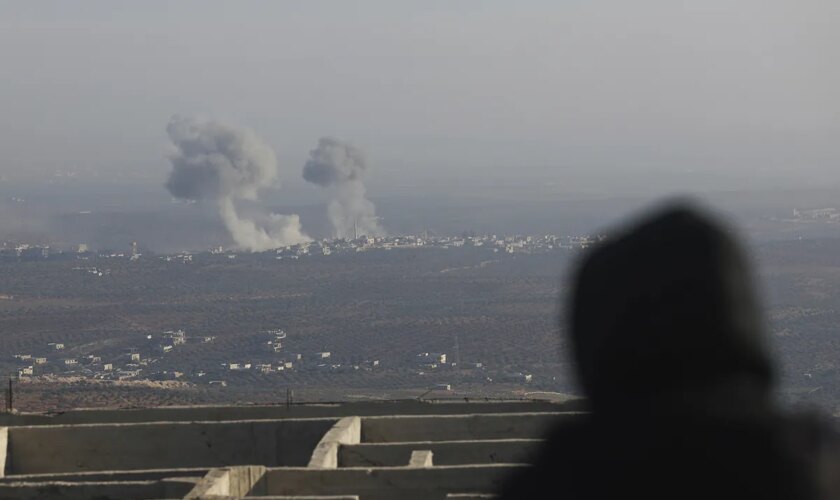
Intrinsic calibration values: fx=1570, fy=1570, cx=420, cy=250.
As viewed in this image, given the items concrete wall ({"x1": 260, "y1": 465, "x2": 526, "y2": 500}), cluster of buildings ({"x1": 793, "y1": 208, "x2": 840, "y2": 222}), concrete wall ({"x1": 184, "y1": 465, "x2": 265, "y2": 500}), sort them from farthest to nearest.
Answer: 1. cluster of buildings ({"x1": 793, "y1": 208, "x2": 840, "y2": 222})
2. concrete wall ({"x1": 260, "y1": 465, "x2": 526, "y2": 500})
3. concrete wall ({"x1": 184, "y1": 465, "x2": 265, "y2": 500})

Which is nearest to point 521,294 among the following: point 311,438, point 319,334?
point 319,334

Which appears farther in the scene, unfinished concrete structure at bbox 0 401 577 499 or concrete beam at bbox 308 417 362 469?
concrete beam at bbox 308 417 362 469

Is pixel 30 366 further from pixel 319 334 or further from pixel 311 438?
pixel 311 438

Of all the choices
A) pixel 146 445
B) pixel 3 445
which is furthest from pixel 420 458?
pixel 3 445

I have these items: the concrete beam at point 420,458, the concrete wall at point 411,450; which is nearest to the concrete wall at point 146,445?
the concrete wall at point 411,450

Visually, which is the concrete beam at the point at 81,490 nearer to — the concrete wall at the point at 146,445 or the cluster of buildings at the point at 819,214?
the concrete wall at the point at 146,445

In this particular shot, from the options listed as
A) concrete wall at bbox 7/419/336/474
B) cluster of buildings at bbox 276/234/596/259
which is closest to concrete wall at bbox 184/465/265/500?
concrete wall at bbox 7/419/336/474

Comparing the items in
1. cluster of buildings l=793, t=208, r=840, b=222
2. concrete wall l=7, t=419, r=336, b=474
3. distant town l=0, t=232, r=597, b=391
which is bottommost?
distant town l=0, t=232, r=597, b=391

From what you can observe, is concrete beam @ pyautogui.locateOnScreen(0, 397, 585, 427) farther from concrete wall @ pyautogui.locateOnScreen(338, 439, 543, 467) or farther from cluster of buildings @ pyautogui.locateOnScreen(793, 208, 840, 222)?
cluster of buildings @ pyautogui.locateOnScreen(793, 208, 840, 222)
